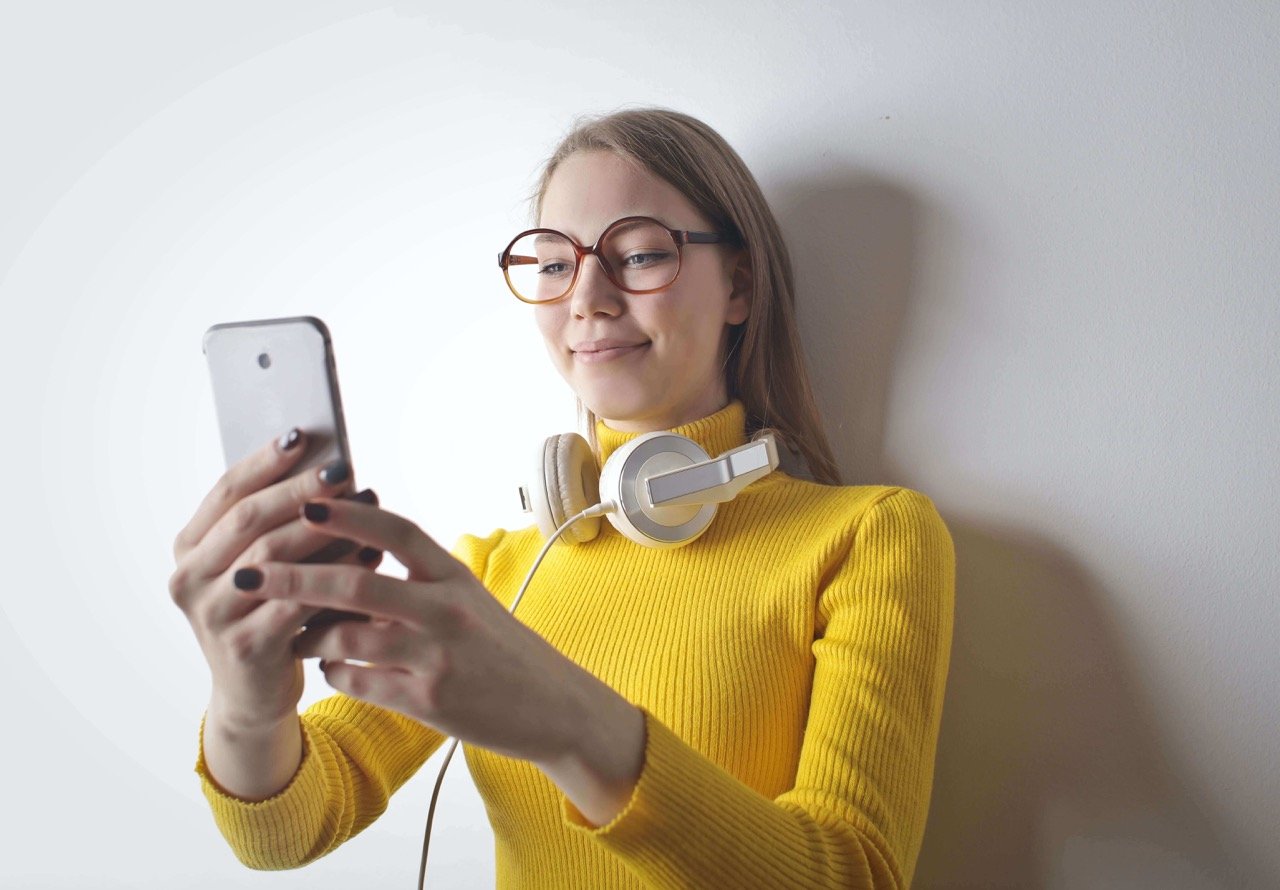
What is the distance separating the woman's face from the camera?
107 cm

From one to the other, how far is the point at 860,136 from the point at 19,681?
66.1 inches

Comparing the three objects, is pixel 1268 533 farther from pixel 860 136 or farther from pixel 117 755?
pixel 117 755

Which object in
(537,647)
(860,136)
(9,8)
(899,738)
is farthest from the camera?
(9,8)

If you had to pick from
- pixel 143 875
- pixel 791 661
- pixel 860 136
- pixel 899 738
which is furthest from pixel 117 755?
pixel 860 136

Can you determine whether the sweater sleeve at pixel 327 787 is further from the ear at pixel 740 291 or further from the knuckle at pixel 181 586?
the ear at pixel 740 291

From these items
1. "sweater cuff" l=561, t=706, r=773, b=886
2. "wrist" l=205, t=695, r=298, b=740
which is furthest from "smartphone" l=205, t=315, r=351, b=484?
"sweater cuff" l=561, t=706, r=773, b=886

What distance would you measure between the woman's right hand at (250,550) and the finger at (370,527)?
0.04 m

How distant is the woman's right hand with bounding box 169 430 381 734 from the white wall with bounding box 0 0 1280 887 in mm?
773

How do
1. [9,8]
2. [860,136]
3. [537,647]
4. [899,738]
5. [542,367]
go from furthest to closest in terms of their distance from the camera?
[9,8] → [542,367] → [860,136] → [899,738] → [537,647]

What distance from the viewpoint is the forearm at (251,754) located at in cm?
78

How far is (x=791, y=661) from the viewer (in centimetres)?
96

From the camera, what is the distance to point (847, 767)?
812 millimetres

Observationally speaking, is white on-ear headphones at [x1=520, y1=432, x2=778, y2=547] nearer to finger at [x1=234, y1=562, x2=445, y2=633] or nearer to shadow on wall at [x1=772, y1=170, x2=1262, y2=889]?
shadow on wall at [x1=772, y1=170, x2=1262, y2=889]

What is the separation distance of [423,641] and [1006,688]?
2.56 feet
